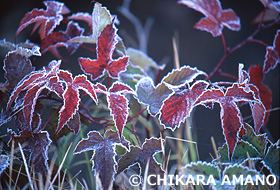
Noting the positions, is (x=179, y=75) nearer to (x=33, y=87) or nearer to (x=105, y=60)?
(x=105, y=60)

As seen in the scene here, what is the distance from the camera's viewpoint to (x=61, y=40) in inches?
28.1

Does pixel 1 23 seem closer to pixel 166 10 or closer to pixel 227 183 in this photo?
pixel 166 10

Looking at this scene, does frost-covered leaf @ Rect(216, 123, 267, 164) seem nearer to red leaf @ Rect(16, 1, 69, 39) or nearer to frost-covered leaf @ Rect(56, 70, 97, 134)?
frost-covered leaf @ Rect(56, 70, 97, 134)

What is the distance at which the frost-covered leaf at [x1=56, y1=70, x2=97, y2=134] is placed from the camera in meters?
Answer: 0.51

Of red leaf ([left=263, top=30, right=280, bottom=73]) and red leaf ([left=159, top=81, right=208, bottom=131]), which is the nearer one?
red leaf ([left=159, top=81, right=208, bottom=131])

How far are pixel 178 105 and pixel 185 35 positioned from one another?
1125mm

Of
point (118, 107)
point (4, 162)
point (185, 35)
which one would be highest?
point (185, 35)

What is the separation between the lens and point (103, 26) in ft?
2.00

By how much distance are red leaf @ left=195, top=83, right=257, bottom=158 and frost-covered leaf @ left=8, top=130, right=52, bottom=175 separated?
12.5 inches

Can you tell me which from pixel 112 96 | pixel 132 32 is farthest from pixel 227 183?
pixel 132 32

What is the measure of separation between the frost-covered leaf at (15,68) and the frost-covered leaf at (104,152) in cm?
22

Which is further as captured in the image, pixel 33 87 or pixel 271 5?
pixel 271 5

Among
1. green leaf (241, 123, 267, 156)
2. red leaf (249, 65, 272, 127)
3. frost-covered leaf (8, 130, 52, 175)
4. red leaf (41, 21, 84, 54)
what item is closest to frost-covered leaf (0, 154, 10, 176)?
frost-covered leaf (8, 130, 52, 175)

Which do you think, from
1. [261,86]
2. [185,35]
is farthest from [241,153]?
[185,35]
